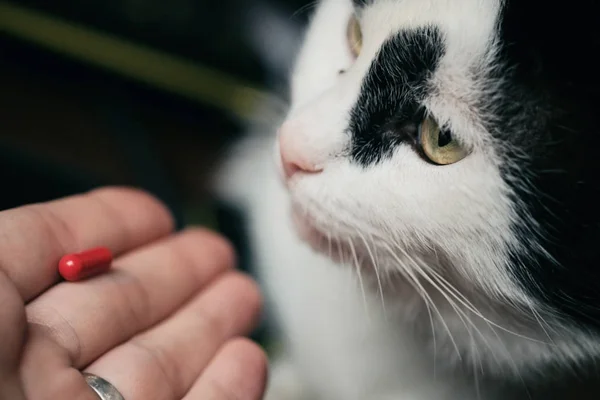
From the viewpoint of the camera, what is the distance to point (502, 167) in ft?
1.50

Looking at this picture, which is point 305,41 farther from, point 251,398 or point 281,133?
point 251,398

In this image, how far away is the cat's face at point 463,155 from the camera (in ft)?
1.45

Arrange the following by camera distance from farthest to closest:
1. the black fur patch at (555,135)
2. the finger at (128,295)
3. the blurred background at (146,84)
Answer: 1. the blurred background at (146,84)
2. the finger at (128,295)
3. the black fur patch at (555,135)

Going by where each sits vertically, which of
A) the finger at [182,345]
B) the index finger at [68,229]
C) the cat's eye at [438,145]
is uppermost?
the cat's eye at [438,145]

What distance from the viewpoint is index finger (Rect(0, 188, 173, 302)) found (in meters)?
0.54

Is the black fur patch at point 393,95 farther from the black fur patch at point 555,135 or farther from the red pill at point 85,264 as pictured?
the red pill at point 85,264

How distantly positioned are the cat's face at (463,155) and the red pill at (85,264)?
23 cm

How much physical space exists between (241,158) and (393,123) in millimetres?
520

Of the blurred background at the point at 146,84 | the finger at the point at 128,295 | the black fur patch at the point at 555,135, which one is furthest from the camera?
the blurred background at the point at 146,84

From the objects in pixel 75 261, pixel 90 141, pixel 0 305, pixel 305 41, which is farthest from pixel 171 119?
pixel 0 305

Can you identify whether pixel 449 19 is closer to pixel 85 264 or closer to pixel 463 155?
pixel 463 155

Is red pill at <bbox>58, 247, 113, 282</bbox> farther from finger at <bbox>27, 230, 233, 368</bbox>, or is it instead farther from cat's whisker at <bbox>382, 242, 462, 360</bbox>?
cat's whisker at <bbox>382, 242, 462, 360</bbox>

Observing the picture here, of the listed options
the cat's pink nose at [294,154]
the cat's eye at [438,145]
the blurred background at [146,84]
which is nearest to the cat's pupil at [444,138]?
the cat's eye at [438,145]

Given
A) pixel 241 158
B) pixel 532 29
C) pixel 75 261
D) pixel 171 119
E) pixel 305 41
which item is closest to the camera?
pixel 532 29
